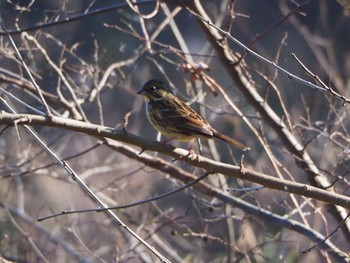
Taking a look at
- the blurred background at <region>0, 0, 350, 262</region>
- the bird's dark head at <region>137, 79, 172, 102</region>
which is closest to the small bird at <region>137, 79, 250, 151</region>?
the bird's dark head at <region>137, 79, 172, 102</region>

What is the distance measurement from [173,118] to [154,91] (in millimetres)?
402

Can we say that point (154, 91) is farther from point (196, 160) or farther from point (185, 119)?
point (196, 160)

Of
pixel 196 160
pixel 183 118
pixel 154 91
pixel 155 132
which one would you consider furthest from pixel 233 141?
pixel 155 132

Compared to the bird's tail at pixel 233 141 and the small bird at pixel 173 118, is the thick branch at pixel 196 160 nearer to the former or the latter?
the bird's tail at pixel 233 141

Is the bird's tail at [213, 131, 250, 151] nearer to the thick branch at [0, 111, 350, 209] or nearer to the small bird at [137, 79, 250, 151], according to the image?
the small bird at [137, 79, 250, 151]

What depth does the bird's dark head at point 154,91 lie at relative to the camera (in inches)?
218

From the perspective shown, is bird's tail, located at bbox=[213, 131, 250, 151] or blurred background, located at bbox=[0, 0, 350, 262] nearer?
bird's tail, located at bbox=[213, 131, 250, 151]

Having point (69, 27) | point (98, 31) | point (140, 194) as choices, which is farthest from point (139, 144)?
point (98, 31)

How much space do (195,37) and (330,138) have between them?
35.6 feet

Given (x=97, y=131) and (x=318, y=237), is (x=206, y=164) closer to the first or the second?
(x=97, y=131)

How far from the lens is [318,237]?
509cm

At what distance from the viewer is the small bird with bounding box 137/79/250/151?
5094 mm

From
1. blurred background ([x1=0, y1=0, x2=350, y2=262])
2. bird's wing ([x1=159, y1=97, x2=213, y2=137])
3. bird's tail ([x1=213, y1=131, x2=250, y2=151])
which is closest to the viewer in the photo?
bird's tail ([x1=213, y1=131, x2=250, y2=151])

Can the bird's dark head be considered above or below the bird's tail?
above
